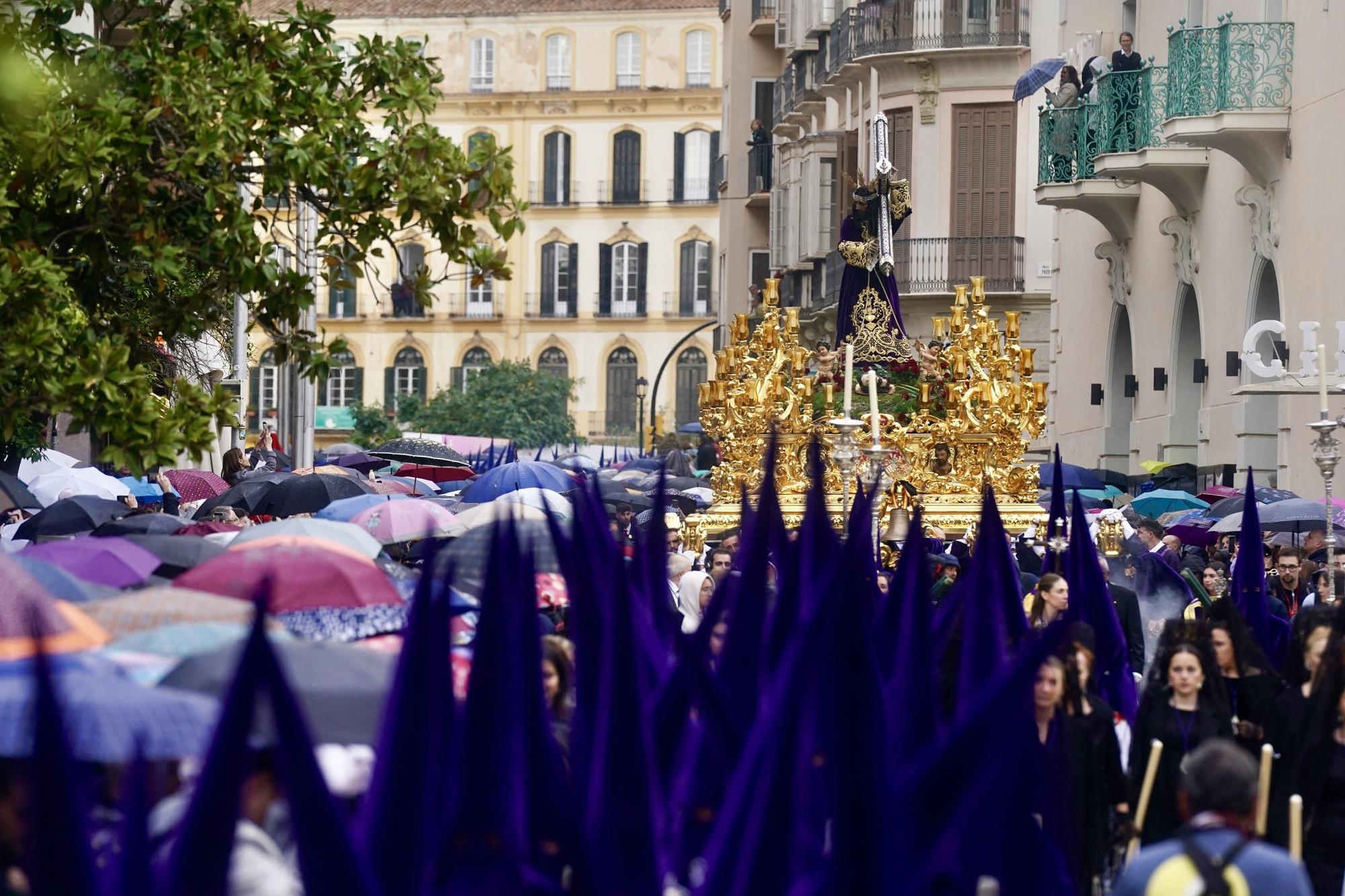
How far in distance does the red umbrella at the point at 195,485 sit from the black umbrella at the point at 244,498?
389cm

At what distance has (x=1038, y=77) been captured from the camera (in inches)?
1038

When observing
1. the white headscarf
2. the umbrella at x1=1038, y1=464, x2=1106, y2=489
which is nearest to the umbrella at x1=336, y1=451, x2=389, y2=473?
the umbrella at x1=1038, y1=464, x2=1106, y2=489

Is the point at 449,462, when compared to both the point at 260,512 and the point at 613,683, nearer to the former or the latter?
the point at 260,512

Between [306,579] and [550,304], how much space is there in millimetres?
66649

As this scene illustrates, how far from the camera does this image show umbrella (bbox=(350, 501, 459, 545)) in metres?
13.7

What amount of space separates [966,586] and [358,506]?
6.49m

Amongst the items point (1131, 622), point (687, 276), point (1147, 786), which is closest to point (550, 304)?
point (687, 276)

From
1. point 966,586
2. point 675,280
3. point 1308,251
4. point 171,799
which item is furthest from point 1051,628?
point 675,280

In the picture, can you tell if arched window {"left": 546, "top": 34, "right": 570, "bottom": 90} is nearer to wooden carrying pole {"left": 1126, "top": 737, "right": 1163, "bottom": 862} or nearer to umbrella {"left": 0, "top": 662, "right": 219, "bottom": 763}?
wooden carrying pole {"left": 1126, "top": 737, "right": 1163, "bottom": 862}

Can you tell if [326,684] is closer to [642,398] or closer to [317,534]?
[317,534]

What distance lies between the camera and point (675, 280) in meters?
74.1

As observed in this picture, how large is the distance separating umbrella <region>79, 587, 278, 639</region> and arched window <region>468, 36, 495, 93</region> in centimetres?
6803

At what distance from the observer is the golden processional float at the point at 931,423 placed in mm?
15977

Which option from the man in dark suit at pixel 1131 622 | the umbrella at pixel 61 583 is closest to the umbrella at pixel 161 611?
the umbrella at pixel 61 583
